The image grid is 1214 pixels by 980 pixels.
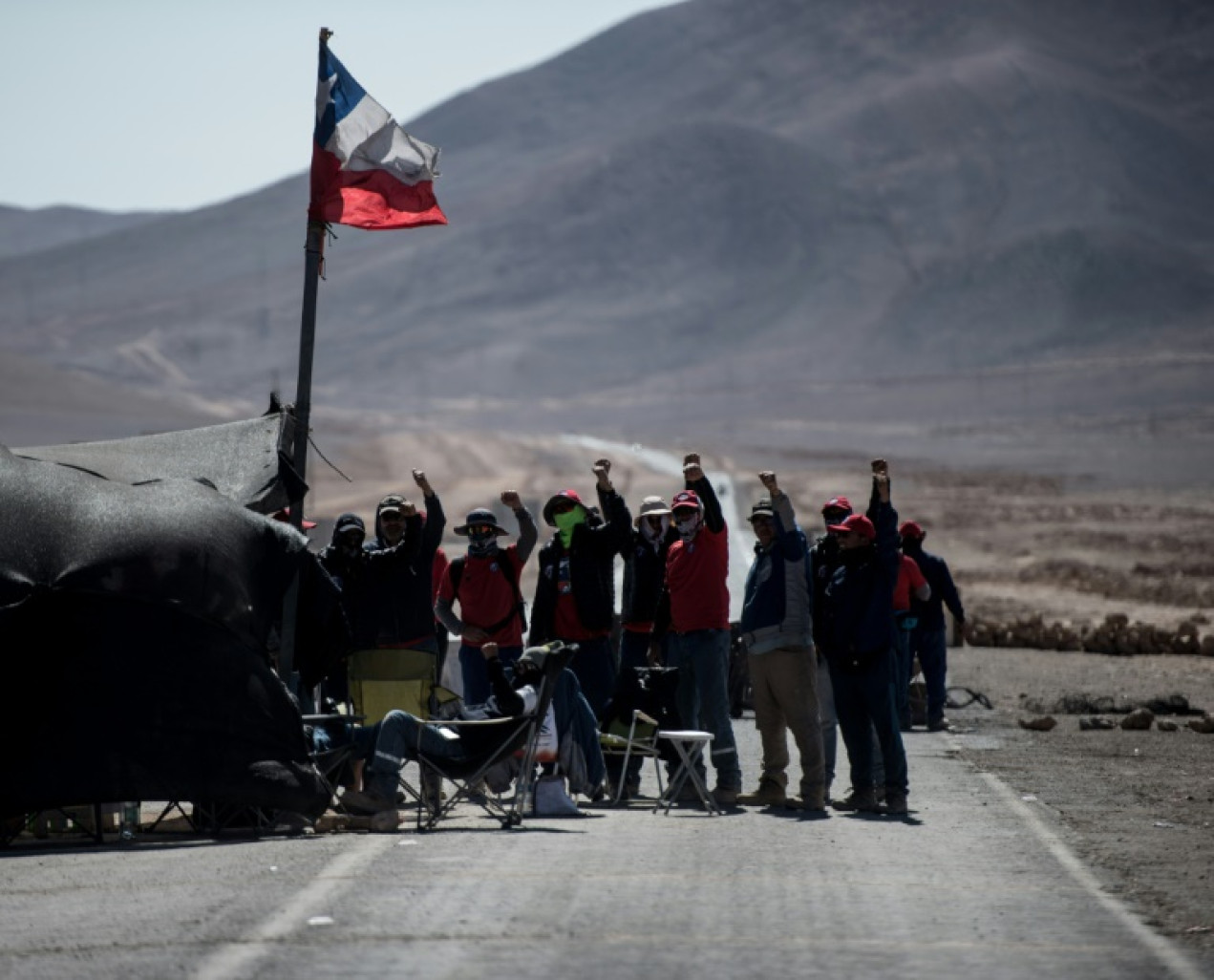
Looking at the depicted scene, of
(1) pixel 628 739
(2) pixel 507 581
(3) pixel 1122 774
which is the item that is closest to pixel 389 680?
(2) pixel 507 581

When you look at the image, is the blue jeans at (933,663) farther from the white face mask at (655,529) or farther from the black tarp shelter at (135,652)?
the black tarp shelter at (135,652)

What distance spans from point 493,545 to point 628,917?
5.20 meters

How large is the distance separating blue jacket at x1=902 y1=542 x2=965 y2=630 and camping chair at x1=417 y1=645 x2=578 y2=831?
649cm

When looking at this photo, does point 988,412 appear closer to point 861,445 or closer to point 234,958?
point 861,445

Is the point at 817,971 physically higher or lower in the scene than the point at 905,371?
lower

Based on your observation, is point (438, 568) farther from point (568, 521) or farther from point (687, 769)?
point (687, 769)

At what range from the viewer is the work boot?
1238 cm

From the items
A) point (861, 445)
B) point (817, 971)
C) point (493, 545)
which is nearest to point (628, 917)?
point (817, 971)

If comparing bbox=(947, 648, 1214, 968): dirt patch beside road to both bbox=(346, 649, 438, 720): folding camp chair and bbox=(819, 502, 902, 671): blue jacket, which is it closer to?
bbox=(819, 502, 902, 671): blue jacket

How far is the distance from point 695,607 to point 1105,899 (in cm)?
387

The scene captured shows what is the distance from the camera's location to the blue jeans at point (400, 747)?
11.0 meters

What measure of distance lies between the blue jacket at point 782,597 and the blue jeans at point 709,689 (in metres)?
0.21

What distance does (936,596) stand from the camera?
17.9 metres

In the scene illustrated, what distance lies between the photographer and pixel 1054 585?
4619 centimetres
